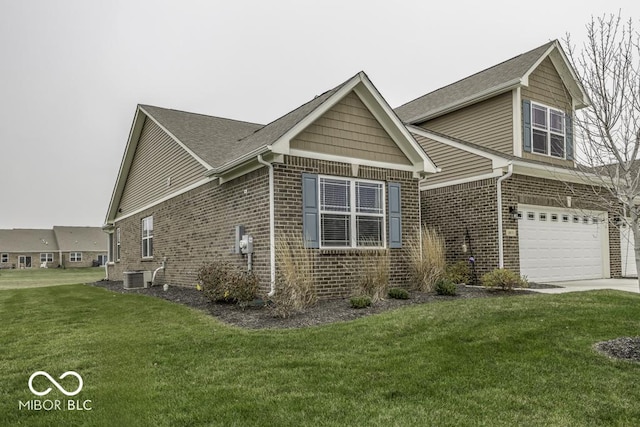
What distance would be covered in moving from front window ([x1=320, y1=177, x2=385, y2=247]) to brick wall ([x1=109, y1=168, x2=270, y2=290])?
1417mm

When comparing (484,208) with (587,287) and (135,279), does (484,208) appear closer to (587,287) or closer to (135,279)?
(587,287)

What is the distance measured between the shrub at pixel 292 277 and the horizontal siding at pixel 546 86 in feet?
30.0

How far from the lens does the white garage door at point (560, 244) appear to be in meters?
13.7

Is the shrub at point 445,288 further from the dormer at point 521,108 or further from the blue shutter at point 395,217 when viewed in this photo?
the dormer at point 521,108

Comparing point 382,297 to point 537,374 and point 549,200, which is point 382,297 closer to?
point 537,374

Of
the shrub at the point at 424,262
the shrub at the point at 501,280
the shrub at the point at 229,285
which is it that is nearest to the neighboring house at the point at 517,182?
the shrub at the point at 501,280

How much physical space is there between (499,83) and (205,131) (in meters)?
9.67

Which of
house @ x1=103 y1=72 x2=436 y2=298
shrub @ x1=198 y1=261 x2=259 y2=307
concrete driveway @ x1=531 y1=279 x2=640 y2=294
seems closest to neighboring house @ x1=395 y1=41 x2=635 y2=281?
concrete driveway @ x1=531 y1=279 x2=640 y2=294

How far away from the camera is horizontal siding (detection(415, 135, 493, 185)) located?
13.6 meters

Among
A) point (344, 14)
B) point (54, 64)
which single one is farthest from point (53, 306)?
point (344, 14)

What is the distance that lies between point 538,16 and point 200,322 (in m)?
10.8

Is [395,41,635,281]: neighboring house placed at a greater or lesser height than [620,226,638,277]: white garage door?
greater

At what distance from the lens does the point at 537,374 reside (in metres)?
4.99

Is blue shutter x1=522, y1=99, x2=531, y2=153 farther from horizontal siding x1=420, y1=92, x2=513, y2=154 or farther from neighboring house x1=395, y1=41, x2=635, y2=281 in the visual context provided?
horizontal siding x1=420, y1=92, x2=513, y2=154
